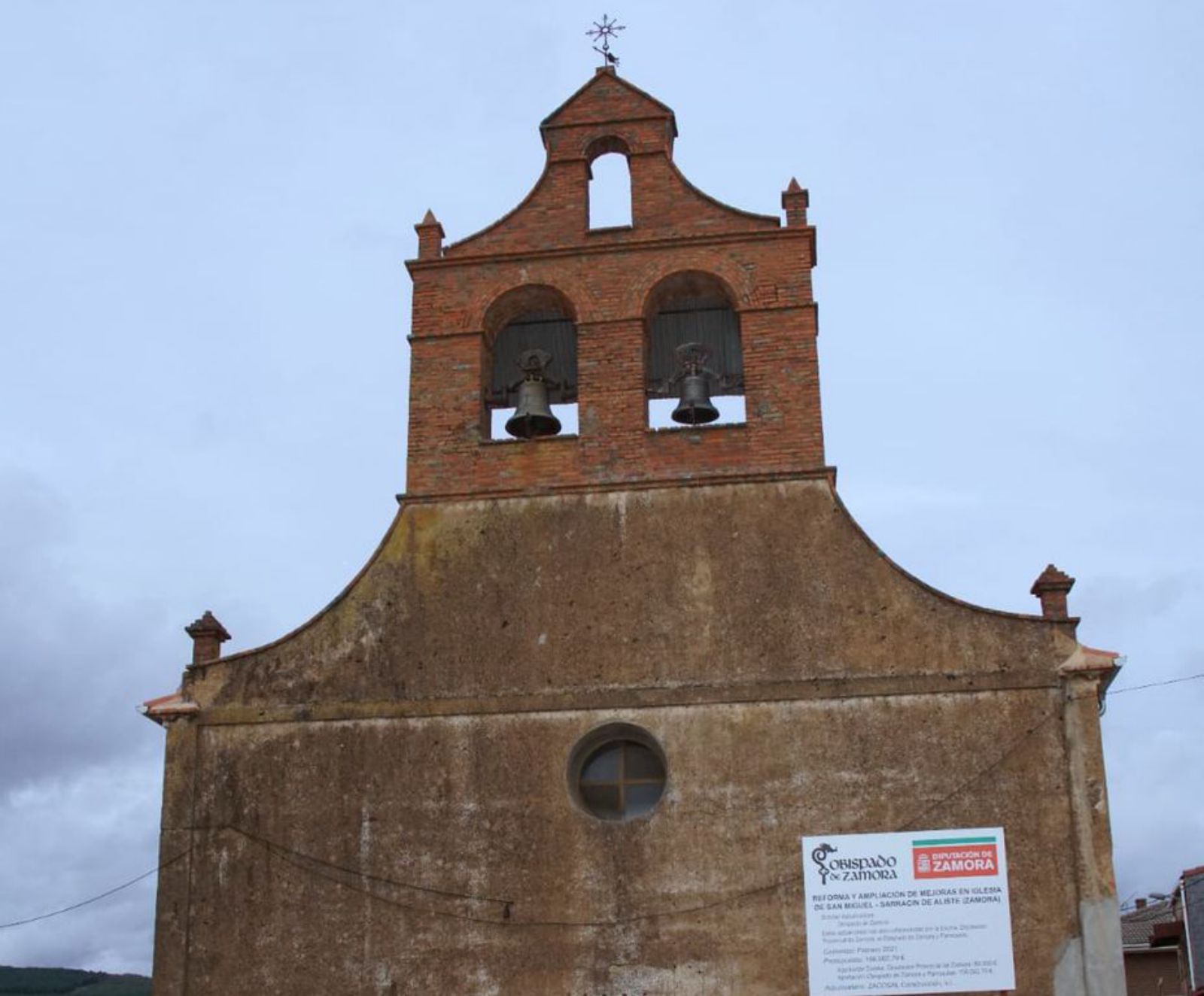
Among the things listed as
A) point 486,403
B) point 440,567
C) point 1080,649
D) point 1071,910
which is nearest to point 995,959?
point 1071,910

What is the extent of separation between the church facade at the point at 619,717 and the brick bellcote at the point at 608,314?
0.04 m

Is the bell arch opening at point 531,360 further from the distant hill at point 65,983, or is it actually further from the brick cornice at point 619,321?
the distant hill at point 65,983

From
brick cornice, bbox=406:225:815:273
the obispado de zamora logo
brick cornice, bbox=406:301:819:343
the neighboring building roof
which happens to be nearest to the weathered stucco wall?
the obispado de zamora logo

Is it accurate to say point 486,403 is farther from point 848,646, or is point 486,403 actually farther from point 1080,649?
point 1080,649

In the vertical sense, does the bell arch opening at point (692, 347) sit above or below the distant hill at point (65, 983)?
above

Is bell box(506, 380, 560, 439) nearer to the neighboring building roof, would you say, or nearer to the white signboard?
the white signboard

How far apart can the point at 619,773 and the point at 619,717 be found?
20.8 inches

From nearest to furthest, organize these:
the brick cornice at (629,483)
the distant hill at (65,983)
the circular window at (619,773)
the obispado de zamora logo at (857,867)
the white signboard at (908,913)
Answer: the white signboard at (908,913)
the obispado de zamora logo at (857,867)
the circular window at (619,773)
the brick cornice at (629,483)
the distant hill at (65,983)

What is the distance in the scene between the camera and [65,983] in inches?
1876

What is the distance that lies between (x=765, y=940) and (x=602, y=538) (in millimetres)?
3915

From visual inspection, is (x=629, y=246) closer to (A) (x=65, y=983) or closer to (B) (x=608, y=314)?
(B) (x=608, y=314)

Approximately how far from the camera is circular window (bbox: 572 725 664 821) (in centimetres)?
1351

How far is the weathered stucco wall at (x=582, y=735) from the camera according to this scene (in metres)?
12.9

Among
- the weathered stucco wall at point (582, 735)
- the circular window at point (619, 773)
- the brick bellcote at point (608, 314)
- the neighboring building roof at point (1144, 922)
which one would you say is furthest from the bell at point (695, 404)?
the neighboring building roof at point (1144, 922)
